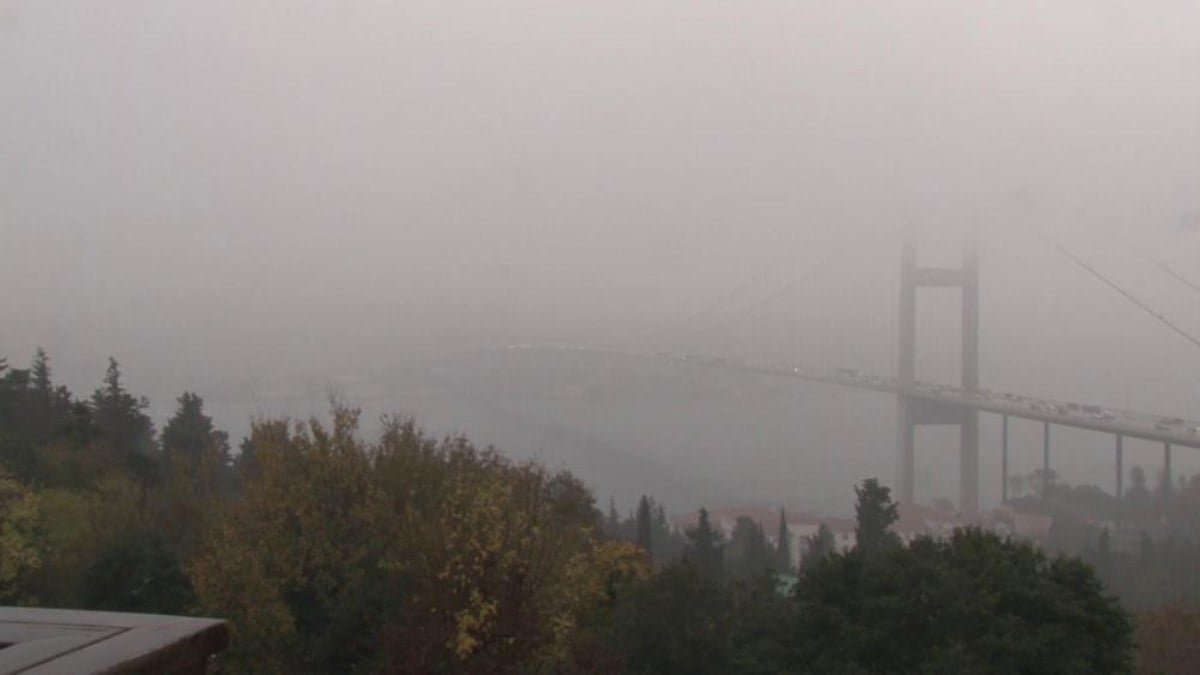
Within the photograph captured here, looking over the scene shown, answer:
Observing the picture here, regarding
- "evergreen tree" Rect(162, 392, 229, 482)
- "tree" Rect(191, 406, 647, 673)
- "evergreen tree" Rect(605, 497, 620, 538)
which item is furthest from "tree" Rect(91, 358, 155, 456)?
"tree" Rect(191, 406, 647, 673)

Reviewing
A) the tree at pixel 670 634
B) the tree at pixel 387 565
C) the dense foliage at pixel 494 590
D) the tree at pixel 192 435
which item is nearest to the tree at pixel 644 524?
the tree at pixel 192 435

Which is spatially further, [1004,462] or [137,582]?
[1004,462]

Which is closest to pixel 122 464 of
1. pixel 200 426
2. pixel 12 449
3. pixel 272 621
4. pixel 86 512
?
pixel 12 449

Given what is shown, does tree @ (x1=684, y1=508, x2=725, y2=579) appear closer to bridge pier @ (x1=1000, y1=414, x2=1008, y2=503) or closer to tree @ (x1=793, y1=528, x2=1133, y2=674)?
bridge pier @ (x1=1000, y1=414, x2=1008, y2=503)

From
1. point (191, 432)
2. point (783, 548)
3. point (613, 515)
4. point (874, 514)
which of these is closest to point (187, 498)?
point (874, 514)

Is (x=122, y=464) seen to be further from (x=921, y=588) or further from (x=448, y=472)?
(x=921, y=588)

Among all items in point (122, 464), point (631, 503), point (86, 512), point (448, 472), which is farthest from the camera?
point (631, 503)

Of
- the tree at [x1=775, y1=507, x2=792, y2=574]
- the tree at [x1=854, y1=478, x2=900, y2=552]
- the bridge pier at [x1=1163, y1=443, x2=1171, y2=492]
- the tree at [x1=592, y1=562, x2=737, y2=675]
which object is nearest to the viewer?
the tree at [x1=592, y1=562, x2=737, y2=675]

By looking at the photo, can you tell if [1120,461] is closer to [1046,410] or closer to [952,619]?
[1046,410]
